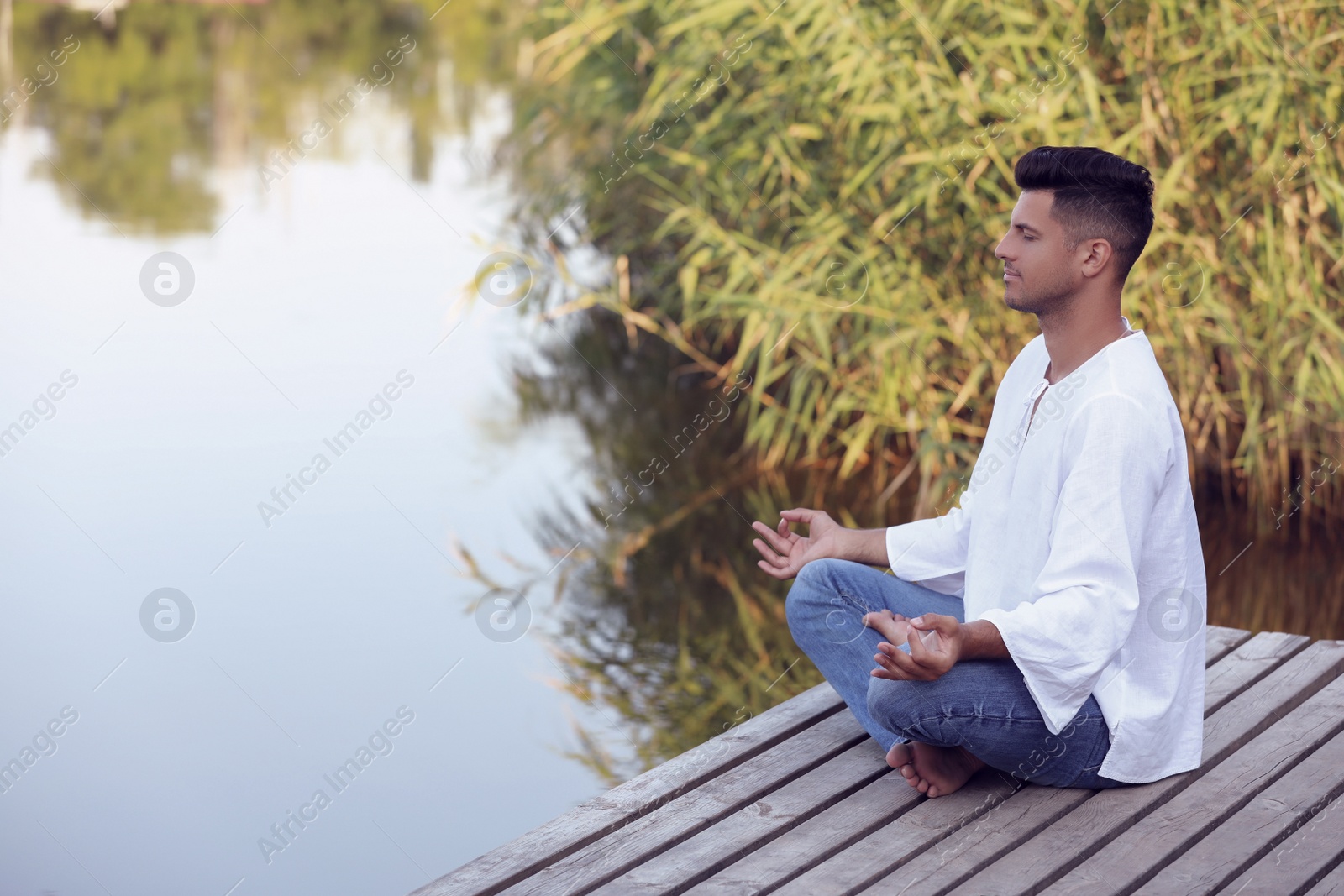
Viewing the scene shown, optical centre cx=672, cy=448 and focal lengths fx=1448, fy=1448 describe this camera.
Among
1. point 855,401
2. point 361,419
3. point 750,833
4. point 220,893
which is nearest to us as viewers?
point 750,833

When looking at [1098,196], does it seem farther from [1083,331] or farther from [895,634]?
[895,634]

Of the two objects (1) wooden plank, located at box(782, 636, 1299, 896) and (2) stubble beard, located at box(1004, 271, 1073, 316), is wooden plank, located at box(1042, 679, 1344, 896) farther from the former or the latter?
(2) stubble beard, located at box(1004, 271, 1073, 316)

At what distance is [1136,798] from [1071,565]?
14.9 inches

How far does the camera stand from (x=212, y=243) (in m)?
7.49

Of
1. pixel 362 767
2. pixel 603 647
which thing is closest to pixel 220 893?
pixel 362 767

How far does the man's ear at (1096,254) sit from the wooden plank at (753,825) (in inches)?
28.7

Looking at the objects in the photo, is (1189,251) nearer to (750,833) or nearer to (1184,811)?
(1184,811)

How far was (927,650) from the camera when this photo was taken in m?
1.70

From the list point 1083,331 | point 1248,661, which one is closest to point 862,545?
point 1083,331

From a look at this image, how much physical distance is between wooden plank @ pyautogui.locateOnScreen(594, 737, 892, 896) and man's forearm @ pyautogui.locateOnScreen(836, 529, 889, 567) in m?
0.28

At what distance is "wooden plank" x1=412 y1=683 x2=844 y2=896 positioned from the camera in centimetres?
171

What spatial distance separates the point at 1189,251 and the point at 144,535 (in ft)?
9.87

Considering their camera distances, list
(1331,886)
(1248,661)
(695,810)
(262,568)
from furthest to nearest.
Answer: (262,568)
(1248,661)
(695,810)
(1331,886)

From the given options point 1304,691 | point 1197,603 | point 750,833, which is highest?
point 750,833
